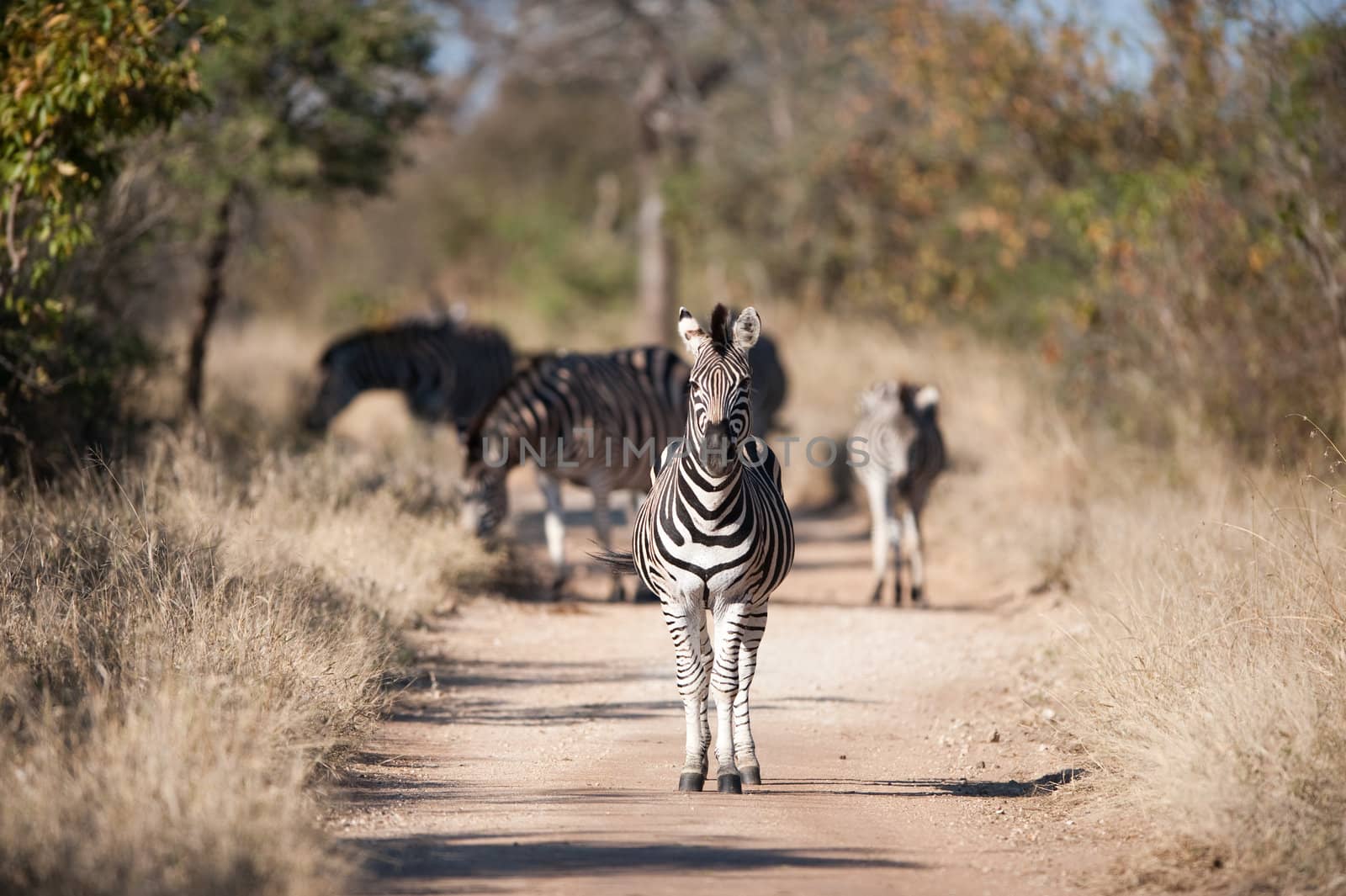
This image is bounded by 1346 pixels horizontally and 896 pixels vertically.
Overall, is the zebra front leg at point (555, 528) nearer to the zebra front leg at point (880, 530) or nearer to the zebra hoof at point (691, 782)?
the zebra front leg at point (880, 530)

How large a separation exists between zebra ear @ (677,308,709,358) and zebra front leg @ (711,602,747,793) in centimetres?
117

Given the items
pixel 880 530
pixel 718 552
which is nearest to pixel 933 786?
pixel 718 552

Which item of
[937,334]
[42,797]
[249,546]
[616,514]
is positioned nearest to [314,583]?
[249,546]

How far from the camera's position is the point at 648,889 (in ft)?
16.6

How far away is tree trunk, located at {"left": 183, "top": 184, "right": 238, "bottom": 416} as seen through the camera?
15016 millimetres

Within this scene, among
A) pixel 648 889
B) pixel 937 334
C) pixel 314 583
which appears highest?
pixel 937 334

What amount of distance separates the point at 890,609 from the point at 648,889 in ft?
22.7

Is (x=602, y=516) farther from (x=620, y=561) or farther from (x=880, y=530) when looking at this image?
(x=620, y=561)

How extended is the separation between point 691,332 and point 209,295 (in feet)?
34.4

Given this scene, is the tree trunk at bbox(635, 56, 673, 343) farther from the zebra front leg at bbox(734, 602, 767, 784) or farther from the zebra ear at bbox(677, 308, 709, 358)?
the zebra front leg at bbox(734, 602, 767, 784)

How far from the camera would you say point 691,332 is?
6.61 metres

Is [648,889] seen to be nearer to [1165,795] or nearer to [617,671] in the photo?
[1165,795]

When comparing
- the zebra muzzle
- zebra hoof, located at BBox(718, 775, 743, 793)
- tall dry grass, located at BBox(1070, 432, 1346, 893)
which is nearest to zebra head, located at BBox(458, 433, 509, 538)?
tall dry grass, located at BBox(1070, 432, 1346, 893)

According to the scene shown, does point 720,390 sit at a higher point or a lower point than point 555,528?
higher
